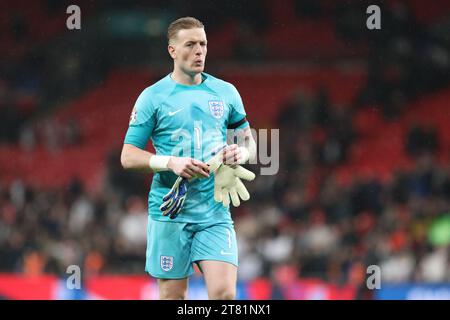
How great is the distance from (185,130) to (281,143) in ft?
34.7

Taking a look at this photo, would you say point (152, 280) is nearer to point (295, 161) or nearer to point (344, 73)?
point (295, 161)

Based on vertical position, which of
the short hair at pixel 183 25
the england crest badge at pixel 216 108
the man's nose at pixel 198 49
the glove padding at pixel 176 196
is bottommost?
the glove padding at pixel 176 196

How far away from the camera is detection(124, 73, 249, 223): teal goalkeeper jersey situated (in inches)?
247

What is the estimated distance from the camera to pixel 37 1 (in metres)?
22.9

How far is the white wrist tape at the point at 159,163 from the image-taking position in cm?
609

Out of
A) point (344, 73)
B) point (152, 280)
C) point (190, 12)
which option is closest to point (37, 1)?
point (190, 12)

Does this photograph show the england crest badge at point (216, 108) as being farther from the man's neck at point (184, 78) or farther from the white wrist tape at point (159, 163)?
the white wrist tape at point (159, 163)

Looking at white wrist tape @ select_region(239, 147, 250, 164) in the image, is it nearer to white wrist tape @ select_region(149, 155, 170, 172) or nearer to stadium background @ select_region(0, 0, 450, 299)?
white wrist tape @ select_region(149, 155, 170, 172)

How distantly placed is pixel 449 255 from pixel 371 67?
6872mm

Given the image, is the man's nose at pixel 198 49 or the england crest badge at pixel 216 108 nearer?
the man's nose at pixel 198 49

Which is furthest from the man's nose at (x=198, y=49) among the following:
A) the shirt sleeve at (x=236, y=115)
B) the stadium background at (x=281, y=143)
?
the stadium background at (x=281, y=143)

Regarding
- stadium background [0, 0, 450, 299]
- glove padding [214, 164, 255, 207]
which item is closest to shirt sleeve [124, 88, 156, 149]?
glove padding [214, 164, 255, 207]

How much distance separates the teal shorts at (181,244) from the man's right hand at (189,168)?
0.49m

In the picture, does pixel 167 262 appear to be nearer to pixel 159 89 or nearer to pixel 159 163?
pixel 159 163
